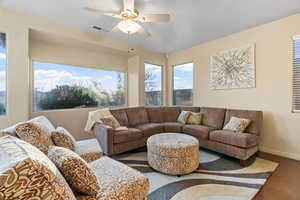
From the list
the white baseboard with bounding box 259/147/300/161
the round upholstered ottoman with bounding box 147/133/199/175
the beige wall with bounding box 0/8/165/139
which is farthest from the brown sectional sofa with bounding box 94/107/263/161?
the beige wall with bounding box 0/8/165/139

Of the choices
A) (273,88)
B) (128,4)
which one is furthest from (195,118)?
(128,4)

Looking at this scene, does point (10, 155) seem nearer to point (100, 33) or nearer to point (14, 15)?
point (14, 15)

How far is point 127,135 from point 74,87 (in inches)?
83.4

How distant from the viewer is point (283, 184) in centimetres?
208

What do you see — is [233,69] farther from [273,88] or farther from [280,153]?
[280,153]

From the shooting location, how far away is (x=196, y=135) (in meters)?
3.42

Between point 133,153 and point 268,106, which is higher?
point 268,106

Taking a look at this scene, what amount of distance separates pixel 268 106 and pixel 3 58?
526cm

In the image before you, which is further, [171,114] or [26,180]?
[171,114]

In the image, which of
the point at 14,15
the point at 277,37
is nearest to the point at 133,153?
the point at 14,15

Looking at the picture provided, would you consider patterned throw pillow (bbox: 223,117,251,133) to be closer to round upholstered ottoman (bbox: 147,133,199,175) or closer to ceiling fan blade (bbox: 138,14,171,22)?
round upholstered ottoman (bbox: 147,133,199,175)

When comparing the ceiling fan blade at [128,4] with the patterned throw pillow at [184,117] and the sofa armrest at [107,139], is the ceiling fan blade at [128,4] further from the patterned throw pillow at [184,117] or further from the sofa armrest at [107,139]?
the patterned throw pillow at [184,117]

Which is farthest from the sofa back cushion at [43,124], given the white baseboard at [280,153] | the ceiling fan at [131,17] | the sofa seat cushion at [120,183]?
the white baseboard at [280,153]

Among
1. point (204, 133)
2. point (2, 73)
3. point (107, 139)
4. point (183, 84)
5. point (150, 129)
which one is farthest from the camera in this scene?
→ point (183, 84)
